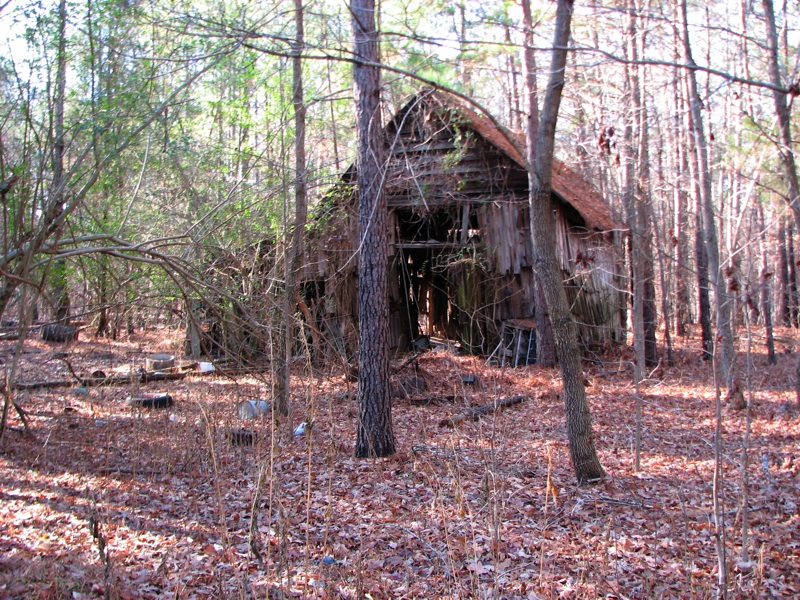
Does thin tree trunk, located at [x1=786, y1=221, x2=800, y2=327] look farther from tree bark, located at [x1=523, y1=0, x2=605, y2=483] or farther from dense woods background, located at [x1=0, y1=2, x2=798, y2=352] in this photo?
tree bark, located at [x1=523, y1=0, x2=605, y2=483]

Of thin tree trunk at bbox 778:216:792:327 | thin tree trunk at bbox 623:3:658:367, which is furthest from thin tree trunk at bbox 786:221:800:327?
thin tree trunk at bbox 623:3:658:367

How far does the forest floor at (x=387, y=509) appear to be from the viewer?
504 cm

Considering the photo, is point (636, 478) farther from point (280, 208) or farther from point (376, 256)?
point (280, 208)

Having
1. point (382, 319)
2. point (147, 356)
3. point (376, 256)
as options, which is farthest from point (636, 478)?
point (147, 356)

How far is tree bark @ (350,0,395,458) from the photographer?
8.65 metres

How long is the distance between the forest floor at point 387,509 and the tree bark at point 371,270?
62 cm

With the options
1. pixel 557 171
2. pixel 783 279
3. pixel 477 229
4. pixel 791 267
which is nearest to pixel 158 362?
pixel 477 229

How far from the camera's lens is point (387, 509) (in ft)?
23.2

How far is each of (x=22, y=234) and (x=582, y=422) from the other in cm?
598

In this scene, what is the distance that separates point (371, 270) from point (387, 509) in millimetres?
3061

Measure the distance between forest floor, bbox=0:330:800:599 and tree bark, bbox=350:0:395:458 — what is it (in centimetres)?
62

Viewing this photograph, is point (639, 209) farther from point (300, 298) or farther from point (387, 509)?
point (387, 509)

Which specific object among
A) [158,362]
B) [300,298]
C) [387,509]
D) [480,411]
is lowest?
[387,509]

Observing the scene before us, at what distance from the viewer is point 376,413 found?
8805mm
